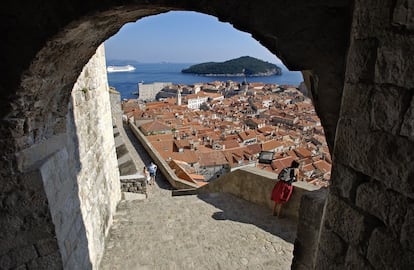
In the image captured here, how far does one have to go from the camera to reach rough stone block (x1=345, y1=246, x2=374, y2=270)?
132 centimetres

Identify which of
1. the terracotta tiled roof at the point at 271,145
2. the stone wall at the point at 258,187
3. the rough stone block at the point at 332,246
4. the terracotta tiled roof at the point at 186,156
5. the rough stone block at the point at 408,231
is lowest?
the terracotta tiled roof at the point at 271,145

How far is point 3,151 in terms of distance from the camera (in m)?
1.96

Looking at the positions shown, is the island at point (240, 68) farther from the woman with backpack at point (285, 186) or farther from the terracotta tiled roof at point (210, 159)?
the woman with backpack at point (285, 186)

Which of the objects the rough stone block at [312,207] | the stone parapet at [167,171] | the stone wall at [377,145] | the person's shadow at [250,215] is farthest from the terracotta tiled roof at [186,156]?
the stone wall at [377,145]

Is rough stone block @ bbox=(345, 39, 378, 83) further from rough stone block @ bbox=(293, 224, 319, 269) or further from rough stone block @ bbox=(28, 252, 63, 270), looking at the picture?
rough stone block @ bbox=(28, 252, 63, 270)

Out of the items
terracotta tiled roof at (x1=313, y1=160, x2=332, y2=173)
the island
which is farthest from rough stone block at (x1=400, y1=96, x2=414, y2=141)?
the island

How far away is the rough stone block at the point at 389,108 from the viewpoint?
1104 millimetres

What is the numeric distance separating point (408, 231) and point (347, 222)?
0.32m

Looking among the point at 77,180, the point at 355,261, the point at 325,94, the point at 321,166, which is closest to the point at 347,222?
the point at 355,261

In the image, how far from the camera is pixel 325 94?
1597mm

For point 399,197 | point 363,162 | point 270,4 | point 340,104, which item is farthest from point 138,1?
point 399,197

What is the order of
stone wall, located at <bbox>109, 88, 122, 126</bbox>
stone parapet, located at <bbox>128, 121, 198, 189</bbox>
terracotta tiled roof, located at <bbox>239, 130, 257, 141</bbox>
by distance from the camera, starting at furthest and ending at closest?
1. terracotta tiled roof, located at <bbox>239, 130, 257, 141</bbox>
2. stone wall, located at <bbox>109, 88, 122, 126</bbox>
3. stone parapet, located at <bbox>128, 121, 198, 189</bbox>

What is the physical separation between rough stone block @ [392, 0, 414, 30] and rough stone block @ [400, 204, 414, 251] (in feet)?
2.32

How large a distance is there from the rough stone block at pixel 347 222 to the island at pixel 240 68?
151 meters
